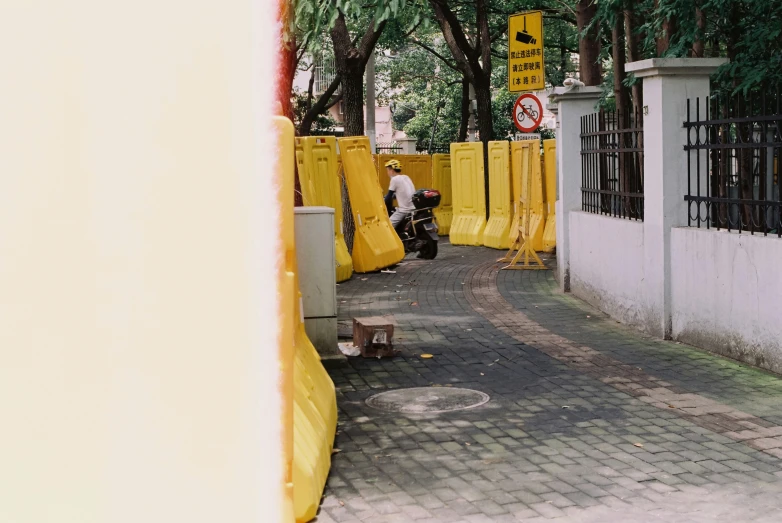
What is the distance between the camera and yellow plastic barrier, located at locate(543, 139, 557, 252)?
17.9m

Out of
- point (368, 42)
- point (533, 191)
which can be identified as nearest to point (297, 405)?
point (533, 191)

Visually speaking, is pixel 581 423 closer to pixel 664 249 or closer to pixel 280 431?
pixel 280 431

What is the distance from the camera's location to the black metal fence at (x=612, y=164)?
34.7ft

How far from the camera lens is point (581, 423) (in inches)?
261

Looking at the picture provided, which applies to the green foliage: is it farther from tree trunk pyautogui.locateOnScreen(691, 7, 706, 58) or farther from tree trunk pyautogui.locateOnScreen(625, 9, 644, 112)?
tree trunk pyautogui.locateOnScreen(691, 7, 706, 58)

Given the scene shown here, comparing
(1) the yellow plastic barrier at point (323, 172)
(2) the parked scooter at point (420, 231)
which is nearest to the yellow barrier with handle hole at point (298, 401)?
(1) the yellow plastic barrier at point (323, 172)

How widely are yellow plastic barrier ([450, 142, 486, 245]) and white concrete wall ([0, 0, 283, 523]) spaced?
53.1 ft

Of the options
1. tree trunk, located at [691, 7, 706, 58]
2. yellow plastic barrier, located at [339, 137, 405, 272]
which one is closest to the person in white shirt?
yellow plastic barrier, located at [339, 137, 405, 272]

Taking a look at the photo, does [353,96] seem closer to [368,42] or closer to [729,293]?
[368,42]

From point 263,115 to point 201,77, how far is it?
331 millimetres

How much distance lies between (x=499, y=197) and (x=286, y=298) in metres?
15.3

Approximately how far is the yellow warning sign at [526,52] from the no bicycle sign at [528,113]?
458mm

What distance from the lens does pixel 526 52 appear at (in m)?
19.7

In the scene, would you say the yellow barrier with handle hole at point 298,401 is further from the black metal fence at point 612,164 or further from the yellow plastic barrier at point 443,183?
the yellow plastic barrier at point 443,183
